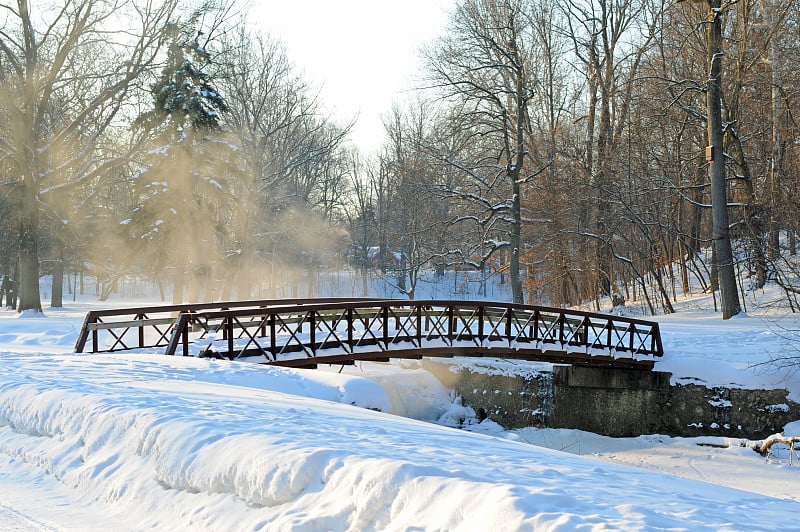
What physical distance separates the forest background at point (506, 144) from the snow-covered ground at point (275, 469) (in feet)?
63.0

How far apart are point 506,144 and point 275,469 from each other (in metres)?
26.5

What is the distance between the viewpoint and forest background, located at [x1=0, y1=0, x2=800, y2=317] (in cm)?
2697

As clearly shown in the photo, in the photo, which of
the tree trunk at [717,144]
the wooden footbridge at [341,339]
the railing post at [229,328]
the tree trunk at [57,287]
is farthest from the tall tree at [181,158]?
the tree trunk at [717,144]

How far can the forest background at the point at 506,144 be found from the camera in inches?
1062

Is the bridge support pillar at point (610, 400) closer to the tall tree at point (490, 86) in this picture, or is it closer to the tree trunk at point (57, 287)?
the tall tree at point (490, 86)

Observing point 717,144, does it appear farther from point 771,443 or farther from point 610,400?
point 771,443

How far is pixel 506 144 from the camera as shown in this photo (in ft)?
101

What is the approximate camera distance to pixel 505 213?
105ft

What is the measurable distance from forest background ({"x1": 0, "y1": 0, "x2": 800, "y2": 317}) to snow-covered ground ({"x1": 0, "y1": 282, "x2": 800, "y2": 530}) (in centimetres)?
1921

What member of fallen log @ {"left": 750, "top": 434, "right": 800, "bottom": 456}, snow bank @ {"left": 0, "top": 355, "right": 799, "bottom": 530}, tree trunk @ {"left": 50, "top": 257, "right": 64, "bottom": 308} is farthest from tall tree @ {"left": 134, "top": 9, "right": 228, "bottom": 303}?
fallen log @ {"left": 750, "top": 434, "right": 800, "bottom": 456}

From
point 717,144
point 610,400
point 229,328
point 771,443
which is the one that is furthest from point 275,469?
point 717,144

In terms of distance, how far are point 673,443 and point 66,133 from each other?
2525cm

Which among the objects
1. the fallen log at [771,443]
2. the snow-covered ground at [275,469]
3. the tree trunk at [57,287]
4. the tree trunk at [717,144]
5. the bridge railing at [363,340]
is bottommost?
the fallen log at [771,443]

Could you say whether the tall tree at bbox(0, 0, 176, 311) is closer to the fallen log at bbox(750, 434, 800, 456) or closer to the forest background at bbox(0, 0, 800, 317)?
the forest background at bbox(0, 0, 800, 317)
